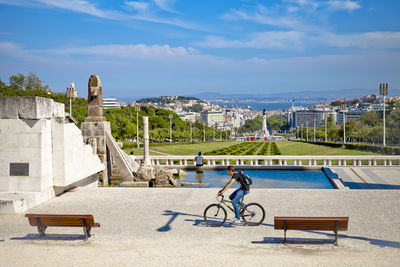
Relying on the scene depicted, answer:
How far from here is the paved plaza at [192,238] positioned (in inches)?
288

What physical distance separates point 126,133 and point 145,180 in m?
45.6

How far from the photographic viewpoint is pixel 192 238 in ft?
28.4

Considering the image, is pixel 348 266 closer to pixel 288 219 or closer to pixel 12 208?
pixel 288 219

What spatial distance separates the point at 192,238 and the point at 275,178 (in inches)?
502

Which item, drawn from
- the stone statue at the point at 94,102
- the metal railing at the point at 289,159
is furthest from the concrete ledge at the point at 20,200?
the metal railing at the point at 289,159

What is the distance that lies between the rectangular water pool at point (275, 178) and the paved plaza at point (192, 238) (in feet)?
18.6

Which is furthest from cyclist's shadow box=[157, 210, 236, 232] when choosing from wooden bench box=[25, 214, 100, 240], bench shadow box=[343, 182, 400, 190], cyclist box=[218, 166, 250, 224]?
bench shadow box=[343, 182, 400, 190]

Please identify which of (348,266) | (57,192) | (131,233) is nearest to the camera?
(348,266)

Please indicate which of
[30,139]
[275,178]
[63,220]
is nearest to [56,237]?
[63,220]

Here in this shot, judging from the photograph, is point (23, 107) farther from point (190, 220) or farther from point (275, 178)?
point (275, 178)

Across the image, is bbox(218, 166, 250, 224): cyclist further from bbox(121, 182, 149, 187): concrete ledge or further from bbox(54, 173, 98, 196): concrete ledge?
bbox(121, 182, 149, 187): concrete ledge

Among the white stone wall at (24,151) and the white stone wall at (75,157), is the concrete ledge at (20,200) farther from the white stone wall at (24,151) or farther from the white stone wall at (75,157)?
the white stone wall at (75,157)

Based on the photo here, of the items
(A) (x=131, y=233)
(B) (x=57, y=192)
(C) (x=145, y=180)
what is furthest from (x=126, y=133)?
(A) (x=131, y=233)

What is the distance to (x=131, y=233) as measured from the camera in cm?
903
